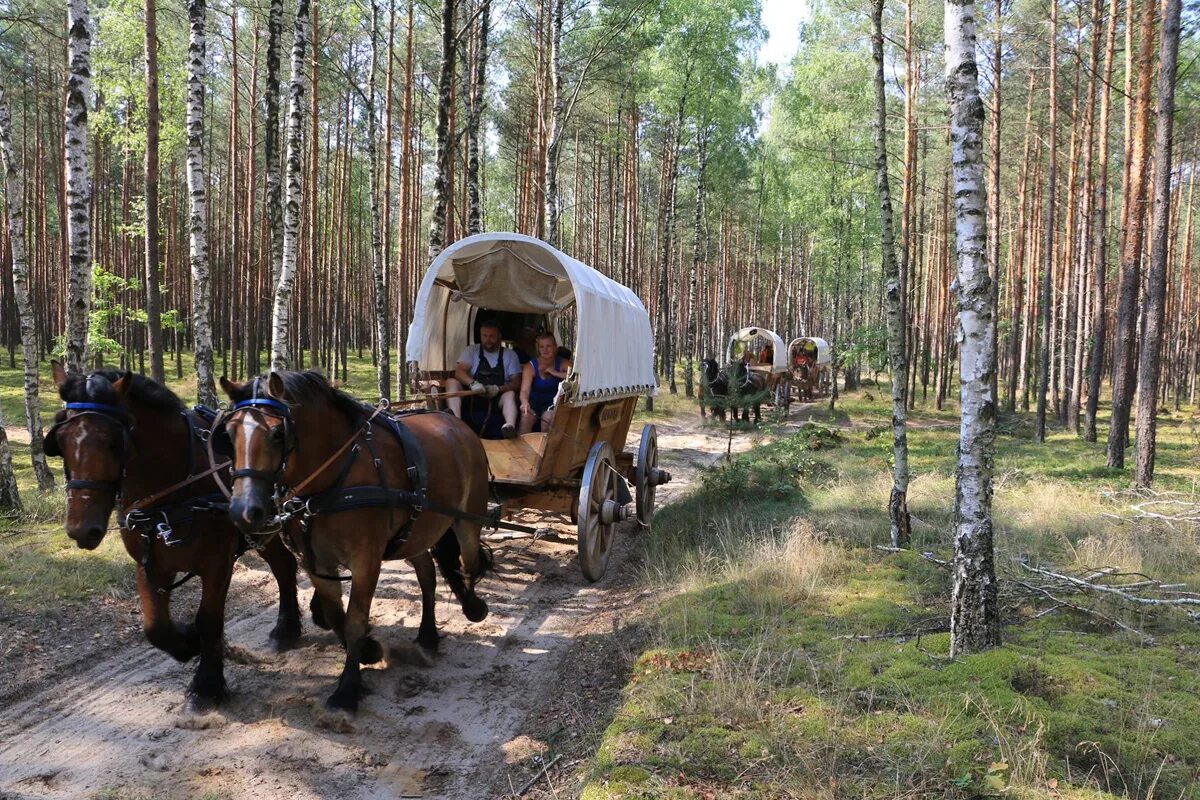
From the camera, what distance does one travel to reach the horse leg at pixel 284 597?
16.3 feet

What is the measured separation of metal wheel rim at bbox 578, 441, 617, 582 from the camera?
6.25 meters

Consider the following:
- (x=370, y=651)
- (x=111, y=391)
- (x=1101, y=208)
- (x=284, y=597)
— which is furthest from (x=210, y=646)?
(x=1101, y=208)

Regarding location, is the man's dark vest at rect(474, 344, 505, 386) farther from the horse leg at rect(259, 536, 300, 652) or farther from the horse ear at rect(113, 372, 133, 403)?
the horse ear at rect(113, 372, 133, 403)

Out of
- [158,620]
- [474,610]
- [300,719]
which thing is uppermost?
[158,620]

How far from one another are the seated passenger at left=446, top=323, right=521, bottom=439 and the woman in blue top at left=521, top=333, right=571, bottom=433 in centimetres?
12

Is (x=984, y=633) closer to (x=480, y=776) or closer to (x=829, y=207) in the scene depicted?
(x=480, y=776)

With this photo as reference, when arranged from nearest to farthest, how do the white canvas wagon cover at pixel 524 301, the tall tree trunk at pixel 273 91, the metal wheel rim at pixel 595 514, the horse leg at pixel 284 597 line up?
1. the horse leg at pixel 284 597
2. the metal wheel rim at pixel 595 514
3. the white canvas wagon cover at pixel 524 301
4. the tall tree trunk at pixel 273 91

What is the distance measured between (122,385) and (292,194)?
26.5 ft

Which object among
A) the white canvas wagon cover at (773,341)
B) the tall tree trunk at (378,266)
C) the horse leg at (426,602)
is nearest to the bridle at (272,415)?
the horse leg at (426,602)

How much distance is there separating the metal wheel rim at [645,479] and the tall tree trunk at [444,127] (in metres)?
4.25

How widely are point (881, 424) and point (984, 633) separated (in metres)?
16.3

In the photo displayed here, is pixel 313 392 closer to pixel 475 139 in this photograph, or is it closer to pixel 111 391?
pixel 111 391

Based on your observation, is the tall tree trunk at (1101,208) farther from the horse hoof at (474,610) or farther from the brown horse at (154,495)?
the brown horse at (154,495)

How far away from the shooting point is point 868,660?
164 inches
